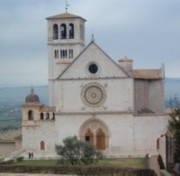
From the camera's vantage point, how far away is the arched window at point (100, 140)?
3063 inches

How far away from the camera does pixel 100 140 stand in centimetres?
7831

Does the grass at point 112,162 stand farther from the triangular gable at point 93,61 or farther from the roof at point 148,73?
the roof at point 148,73

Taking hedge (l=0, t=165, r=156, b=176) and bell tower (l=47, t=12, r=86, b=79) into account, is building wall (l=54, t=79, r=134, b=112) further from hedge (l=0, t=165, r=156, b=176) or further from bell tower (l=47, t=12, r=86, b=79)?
hedge (l=0, t=165, r=156, b=176)

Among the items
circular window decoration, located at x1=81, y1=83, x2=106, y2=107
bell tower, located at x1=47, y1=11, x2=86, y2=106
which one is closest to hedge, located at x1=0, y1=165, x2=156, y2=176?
circular window decoration, located at x1=81, y1=83, x2=106, y2=107

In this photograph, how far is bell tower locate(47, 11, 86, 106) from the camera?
3457 inches

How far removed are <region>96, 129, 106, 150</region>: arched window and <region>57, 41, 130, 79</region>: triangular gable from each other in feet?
18.8

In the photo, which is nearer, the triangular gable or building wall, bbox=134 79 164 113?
the triangular gable

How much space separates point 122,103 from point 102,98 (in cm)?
217

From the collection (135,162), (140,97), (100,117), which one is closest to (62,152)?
(135,162)

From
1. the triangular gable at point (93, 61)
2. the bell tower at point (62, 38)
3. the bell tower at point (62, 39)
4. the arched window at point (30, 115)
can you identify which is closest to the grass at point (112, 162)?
the arched window at point (30, 115)

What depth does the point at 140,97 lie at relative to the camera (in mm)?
81125

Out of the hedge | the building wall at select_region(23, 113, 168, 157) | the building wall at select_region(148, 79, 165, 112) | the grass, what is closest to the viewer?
the hedge

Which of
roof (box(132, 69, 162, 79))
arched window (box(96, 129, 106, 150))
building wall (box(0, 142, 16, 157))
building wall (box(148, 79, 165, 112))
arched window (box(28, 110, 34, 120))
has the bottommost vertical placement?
building wall (box(0, 142, 16, 157))

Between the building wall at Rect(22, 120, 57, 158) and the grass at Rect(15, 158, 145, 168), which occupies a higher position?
the building wall at Rect(22, 120, 57, 158)
